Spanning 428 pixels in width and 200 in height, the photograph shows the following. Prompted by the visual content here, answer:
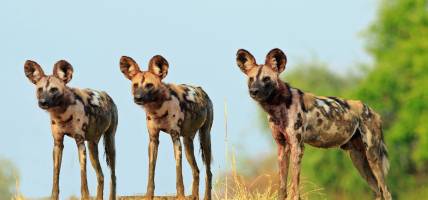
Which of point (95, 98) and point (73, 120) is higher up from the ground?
point (95, 98)

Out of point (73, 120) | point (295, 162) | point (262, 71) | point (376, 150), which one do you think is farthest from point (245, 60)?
point (376, 150)

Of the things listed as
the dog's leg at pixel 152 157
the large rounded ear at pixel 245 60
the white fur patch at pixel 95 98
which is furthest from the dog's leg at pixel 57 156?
the large rounded ear at pixel 245 60

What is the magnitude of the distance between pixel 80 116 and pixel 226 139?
2.57 meters

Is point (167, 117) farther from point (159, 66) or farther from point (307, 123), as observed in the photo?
point (307, 123)

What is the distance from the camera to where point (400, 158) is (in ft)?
145

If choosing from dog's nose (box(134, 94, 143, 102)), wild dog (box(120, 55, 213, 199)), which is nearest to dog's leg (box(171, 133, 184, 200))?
wild dog (box(120, 55, 213, 199))

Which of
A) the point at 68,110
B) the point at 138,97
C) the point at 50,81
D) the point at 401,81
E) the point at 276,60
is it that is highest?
the point at 401,81

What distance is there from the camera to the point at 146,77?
1114 centimetres

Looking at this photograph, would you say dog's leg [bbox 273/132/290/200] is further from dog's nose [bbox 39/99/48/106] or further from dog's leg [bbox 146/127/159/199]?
dog's nose [bbox 39/99/48/106]

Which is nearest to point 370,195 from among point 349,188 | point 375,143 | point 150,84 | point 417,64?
point 349,188

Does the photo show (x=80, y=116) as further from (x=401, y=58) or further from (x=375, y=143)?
(x=401, y=58)

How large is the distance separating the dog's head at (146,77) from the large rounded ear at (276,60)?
3.53 feet

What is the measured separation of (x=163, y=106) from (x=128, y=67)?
0.54 metres

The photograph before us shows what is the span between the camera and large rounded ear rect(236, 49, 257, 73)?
11414 millimetres
